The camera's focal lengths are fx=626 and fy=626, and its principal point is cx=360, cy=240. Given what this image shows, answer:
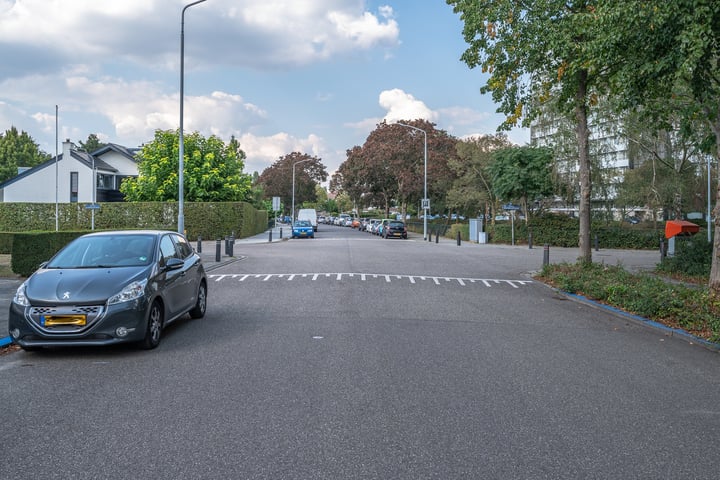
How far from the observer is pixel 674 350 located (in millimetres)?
8562

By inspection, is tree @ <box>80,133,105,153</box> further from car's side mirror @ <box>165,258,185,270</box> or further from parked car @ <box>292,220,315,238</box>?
car's side mirror @ <box>165,258,185,270</box>

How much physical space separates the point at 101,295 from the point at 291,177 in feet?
276

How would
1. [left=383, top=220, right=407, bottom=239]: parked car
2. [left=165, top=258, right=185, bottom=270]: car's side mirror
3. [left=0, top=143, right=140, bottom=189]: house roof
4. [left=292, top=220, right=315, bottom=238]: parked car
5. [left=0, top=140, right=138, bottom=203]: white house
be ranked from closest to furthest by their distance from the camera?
[left=165, top=258, right=185, bottom=270]: car's side mirror, [left=292, top=220, right=315, bottom=238]: parked car, [left=383, top=220, right=407, bottom=239]: parked car, [left=0, top=140, right=138, bottom=203]: white house, [left=0, top=143, right=140, bottom=189]: house roof

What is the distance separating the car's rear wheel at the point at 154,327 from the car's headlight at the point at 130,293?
1.01 feet

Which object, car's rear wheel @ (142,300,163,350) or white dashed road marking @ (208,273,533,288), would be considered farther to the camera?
white dashed road marking @ (208,273,533,288)

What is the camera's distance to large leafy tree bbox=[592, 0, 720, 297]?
10.1 meters

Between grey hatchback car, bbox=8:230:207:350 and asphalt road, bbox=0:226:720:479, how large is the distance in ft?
1.11

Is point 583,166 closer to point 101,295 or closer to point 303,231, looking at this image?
point 101,295

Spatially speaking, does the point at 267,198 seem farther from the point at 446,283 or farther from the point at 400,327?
the point at 400,327

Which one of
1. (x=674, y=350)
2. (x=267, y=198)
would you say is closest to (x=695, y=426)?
(x=674, y=350)

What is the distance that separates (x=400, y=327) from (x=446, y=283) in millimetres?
7013

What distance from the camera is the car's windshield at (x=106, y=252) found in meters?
8.54

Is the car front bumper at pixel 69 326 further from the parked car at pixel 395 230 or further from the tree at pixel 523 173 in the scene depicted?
the parked car at pixel 395 230

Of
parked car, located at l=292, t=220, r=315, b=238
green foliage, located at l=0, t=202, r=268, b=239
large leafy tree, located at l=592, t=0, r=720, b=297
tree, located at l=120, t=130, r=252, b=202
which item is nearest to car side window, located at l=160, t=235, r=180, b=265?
large leafy tree, located at l=592, t=0, r=720, b=297
